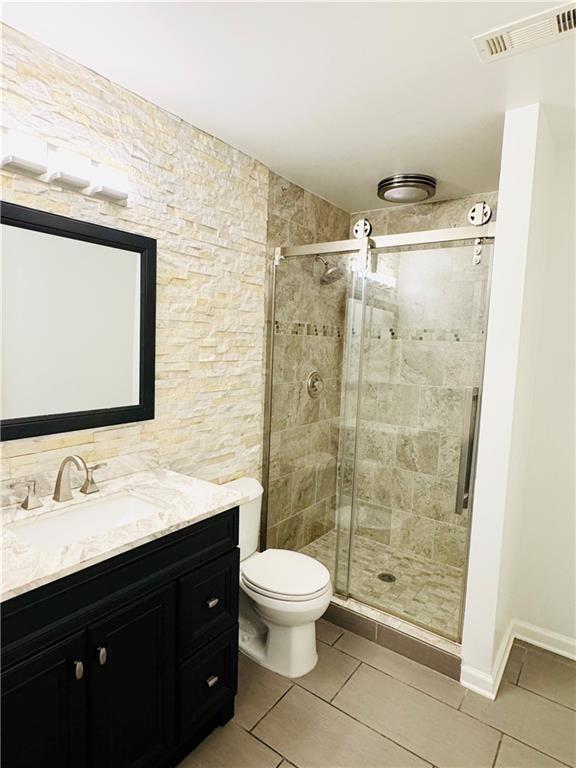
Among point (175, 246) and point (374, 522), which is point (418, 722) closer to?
point (374, 522)

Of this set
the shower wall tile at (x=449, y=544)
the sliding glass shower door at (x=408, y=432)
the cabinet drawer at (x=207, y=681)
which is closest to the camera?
the cabinet drawer at (x=207, y=681)

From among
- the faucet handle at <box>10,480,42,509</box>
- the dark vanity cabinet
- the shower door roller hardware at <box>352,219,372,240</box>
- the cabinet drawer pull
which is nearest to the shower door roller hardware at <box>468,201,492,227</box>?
the shower door roller hardware at <box>352,219,372,240</box>

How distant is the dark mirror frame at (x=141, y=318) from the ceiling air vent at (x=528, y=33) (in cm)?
141

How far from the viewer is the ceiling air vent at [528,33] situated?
4.46 ft

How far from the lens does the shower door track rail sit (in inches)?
81.5

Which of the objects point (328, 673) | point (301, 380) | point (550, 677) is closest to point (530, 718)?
point (550, 677)

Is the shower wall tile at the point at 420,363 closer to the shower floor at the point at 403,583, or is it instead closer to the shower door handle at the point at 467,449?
the shower door handle at the point at 467,449

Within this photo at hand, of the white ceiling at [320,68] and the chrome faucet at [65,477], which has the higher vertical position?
the white ceiling at [320,68]

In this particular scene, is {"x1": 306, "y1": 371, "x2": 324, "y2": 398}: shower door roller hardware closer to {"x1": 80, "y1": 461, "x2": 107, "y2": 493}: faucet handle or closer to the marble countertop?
the marble countertop

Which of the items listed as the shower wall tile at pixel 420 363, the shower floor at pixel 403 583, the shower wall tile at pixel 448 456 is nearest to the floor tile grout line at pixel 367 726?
the shower floor at pixel 403 583

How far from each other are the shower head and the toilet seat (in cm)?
155

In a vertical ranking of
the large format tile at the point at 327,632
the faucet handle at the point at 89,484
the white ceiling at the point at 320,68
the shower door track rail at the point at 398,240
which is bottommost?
the large format tile at the point at 327,632

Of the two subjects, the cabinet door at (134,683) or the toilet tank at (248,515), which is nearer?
the cabinet door at (134,683)

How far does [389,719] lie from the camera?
1889mm
